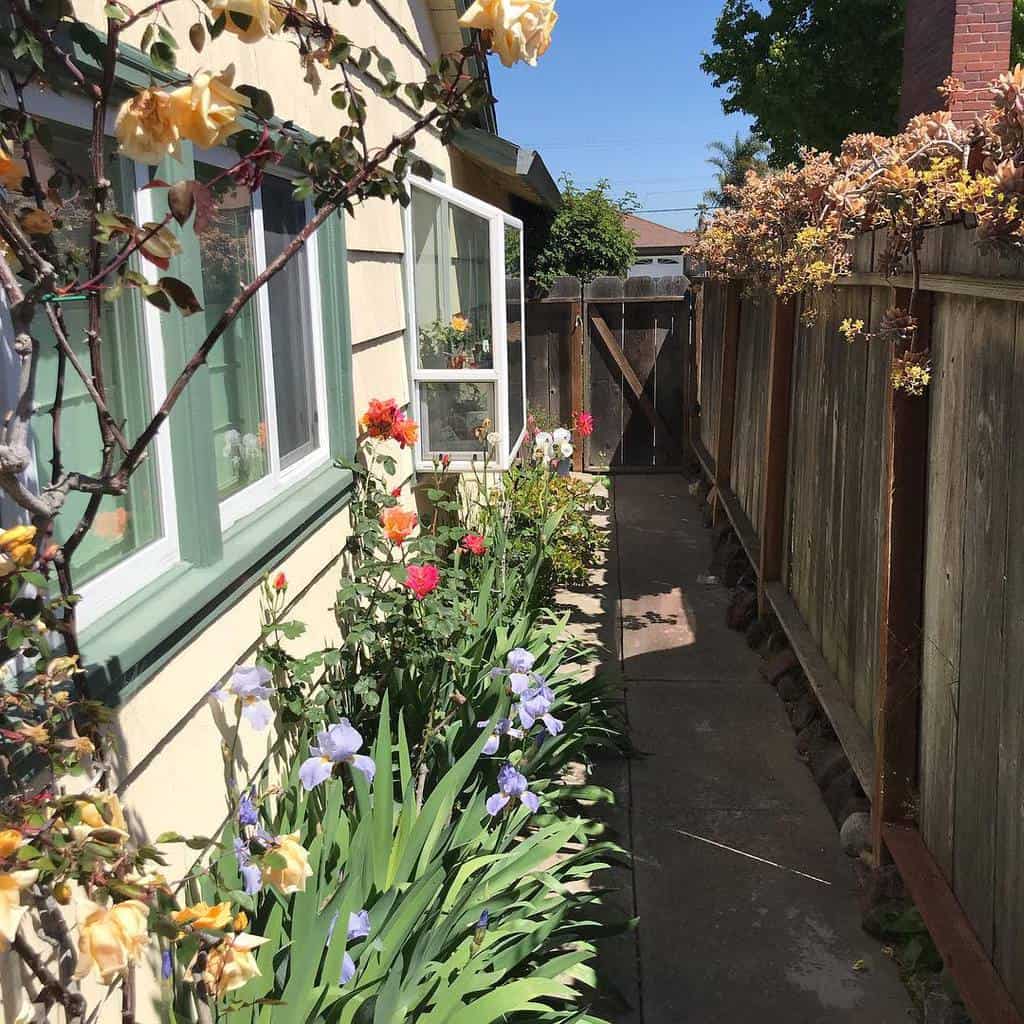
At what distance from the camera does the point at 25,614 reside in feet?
4.64

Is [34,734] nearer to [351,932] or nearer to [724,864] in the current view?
[351,932]

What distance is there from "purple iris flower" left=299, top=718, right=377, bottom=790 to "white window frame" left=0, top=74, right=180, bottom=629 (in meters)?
0.57

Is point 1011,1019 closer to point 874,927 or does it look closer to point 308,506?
point 874,927

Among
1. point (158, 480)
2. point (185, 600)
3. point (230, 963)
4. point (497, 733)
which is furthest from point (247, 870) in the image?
point (497, 733)

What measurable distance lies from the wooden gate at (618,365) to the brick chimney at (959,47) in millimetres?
3111

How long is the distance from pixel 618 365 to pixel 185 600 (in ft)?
28.7

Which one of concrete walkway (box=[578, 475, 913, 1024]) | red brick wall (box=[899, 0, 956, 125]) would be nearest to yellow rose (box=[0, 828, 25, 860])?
concrete walkway (box=[578, 475, 913, 1024])

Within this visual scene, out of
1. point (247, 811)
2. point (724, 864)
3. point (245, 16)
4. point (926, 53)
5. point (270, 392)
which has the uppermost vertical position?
point (926, 53)

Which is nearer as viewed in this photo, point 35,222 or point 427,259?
point 35,222

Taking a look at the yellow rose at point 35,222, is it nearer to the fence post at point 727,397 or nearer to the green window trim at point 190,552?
the green window trim at point 190,552

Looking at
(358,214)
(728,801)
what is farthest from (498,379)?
(728,801)

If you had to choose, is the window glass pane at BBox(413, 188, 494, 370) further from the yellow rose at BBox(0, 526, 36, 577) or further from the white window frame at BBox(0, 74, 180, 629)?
the yellow rose at BBox(0, 526, 36, 577)

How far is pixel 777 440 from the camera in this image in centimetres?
505

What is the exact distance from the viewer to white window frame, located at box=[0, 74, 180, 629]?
1.96 m
